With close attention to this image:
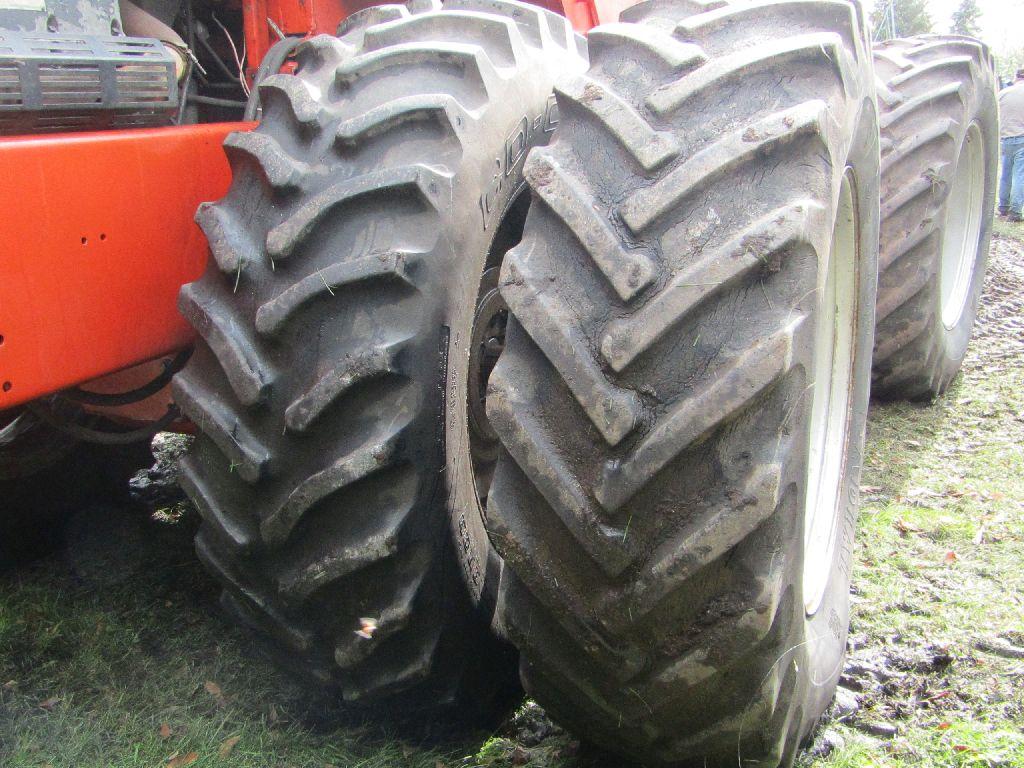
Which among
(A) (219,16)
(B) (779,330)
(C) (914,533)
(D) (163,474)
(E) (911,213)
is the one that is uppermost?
(A) (219,16)

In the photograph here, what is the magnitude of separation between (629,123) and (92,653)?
1.88 m

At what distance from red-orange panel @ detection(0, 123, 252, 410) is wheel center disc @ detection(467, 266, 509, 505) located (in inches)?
23.9

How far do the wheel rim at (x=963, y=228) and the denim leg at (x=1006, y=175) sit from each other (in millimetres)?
6648

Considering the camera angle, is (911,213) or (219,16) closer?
(219,16)

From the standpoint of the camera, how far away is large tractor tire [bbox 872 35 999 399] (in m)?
3.88

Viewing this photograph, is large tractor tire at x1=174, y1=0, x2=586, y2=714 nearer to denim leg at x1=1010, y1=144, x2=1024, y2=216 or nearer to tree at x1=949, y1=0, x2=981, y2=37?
denim leg at x1=1010, y1=144, x2=1024, y2=216

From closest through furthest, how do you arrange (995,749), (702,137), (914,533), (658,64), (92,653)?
(702,137), (658,64), (995,749), (92,653), (914,533)

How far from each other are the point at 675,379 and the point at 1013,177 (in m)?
10.6

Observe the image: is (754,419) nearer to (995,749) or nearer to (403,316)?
(403,316)

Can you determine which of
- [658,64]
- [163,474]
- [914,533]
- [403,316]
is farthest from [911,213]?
[163,474]

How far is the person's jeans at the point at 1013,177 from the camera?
1039cm

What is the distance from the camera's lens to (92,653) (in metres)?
2.48

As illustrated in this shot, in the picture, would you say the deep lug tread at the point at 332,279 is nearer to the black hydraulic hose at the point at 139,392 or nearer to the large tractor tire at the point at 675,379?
the large tractor tire at the point at 675,379

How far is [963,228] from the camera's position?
15.6 feet
